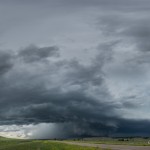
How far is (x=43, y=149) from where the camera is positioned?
188500mm

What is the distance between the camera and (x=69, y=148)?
545 ft

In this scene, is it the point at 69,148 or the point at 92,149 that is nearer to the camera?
the point at 92,149

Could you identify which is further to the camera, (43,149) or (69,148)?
(43,149)

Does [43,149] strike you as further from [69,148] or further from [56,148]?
Answer: [69,148]

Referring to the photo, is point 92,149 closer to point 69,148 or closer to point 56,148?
point 69,148

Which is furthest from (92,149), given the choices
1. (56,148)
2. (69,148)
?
(56,148)

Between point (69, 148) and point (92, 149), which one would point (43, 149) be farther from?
point (92, 149)

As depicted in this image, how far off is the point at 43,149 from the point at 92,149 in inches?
2074

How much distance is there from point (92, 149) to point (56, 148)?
144ft

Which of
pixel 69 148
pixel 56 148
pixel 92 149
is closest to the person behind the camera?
pixel 92 149

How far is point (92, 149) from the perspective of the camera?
142 metres

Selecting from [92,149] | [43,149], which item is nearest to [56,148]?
[43,149]

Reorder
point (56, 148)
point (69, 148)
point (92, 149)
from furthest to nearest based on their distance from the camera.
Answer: point (56, 148)
point (69, 148)
point (92, 149)

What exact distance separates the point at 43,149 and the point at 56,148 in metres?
9.61
